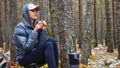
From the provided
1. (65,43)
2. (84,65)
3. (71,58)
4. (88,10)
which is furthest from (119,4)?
(71,58)

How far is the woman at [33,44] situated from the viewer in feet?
22.5

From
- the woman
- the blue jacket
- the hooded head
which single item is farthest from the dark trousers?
the hooded head

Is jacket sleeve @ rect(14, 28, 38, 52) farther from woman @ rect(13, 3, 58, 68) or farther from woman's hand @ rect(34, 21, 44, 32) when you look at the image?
woman's hand @ rect(34, 21, 44, 32)

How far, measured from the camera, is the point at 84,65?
1333cm

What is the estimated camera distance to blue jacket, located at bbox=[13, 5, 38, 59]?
6.89 metres

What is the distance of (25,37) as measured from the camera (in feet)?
23.2

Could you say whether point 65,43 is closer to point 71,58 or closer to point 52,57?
point 71,58

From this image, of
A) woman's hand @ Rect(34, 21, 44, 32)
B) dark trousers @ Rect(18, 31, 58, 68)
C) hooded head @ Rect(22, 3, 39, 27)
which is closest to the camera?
dark trousers @ Rect(18, 31, 58, 68)

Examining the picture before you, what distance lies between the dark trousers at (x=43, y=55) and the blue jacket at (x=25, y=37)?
0.41 ft

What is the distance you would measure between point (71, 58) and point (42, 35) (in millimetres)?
875

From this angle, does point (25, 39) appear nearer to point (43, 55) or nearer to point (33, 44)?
point (33, 44)

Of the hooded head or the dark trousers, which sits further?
the hooded head

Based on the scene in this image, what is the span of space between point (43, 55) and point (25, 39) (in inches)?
20.6

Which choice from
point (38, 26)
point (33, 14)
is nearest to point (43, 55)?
point (38, 26)
